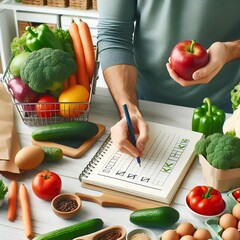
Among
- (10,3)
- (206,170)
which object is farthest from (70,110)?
(10,3)

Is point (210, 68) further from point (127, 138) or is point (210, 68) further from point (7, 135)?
point (7, 135)

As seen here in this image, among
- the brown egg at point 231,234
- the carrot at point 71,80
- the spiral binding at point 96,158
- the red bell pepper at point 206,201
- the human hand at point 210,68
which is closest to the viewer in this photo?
the brown egg at point 231,234

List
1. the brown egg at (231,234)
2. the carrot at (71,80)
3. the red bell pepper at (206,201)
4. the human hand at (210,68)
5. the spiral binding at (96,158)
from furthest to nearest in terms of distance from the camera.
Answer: the carrot at (71,80)
the human hand at (210,68)
the spiral binding at (96,158)
the red bell pepper at (206,201)
the brown egg at (231,234)

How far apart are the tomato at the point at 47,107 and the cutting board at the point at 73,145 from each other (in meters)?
0.10

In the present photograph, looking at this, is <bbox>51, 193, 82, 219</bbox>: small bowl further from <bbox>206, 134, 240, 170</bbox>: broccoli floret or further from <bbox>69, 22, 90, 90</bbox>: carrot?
<bbox>69, 22, 90, 90</bbox>: carrot

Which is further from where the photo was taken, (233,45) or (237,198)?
(233,45)

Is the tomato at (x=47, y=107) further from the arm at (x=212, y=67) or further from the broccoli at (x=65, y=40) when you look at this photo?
the arm at (x=212, y=67)

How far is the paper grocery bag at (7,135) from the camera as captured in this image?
1.22m

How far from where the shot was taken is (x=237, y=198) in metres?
1.06

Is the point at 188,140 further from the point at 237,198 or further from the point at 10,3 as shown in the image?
the point at 10,3

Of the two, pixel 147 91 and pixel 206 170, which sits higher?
pixel 206 170

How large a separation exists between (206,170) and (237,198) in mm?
109

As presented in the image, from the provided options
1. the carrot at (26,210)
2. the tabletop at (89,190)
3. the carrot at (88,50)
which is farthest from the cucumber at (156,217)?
the carrot at (88,50)

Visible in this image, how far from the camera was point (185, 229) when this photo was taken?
96 centimetres
